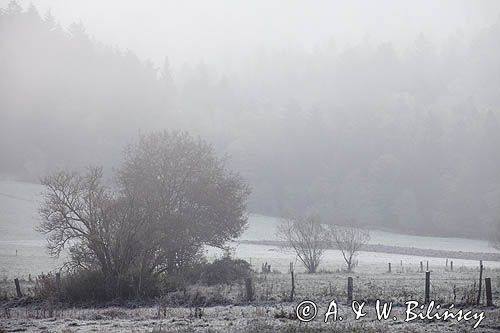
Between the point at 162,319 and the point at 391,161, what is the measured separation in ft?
352

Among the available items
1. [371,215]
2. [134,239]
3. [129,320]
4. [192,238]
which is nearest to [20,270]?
[192,238]

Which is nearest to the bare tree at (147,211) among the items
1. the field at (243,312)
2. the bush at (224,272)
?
the bush at (224,272)

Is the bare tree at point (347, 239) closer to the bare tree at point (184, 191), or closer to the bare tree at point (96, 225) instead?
the bare tree at point (184, 191)

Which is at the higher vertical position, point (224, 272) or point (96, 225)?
point (96, 225)

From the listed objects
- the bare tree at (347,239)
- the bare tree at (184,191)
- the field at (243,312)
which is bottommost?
the field at (243,312)

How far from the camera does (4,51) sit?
117m

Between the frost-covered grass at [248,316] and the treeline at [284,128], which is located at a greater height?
the treeline at [284,128]

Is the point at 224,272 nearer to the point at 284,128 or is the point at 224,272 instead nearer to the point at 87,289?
the point at 87,289

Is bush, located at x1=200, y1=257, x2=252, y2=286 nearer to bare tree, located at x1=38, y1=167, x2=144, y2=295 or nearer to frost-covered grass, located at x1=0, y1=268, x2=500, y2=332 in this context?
frost-covered grass, located at x1=0, y1=268, x2=500, y2=332

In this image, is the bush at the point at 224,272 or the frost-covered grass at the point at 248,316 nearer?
the frost-covered grass at the point at 248,316

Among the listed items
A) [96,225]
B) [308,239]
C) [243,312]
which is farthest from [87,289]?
[308,239]

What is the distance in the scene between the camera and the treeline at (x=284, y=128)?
108 metres

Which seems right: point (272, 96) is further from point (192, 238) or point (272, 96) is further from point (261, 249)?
point (192, 238)

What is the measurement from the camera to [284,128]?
127625 mm
